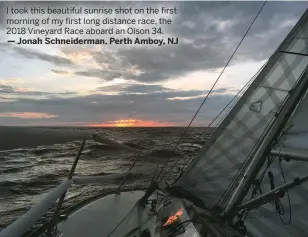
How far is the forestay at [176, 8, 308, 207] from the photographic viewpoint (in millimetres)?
6332

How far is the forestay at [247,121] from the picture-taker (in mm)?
6332

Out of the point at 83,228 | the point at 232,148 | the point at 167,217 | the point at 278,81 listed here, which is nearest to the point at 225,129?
the point at 232,148

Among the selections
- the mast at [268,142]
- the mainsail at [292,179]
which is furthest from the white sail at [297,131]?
the mast at [268,142]

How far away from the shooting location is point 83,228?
20.3ft

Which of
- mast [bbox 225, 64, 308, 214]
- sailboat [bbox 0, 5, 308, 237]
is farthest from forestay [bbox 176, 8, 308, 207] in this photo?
mast [bbox 225, 64, 308, 214]

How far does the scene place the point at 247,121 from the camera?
669 cm

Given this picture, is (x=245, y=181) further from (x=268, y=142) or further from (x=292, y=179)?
(x=292, y=179)

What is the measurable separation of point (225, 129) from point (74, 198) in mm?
12872

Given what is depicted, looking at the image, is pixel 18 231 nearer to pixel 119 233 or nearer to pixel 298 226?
pixel 119 233

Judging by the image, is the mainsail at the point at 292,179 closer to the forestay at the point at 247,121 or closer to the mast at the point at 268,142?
the mast at the point at 268,142

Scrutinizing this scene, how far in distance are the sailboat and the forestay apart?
22mm

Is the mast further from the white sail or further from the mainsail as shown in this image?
the white sail

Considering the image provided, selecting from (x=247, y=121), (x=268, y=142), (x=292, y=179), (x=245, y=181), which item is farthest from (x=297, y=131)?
(x=245, y=181)

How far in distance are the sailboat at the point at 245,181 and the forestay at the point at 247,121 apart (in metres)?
0.02
